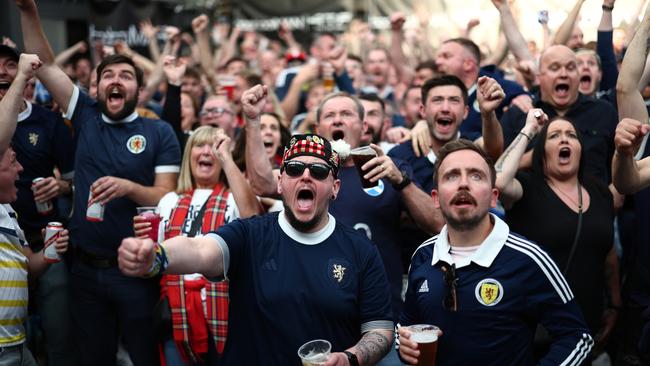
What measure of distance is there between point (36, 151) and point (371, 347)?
352 cm

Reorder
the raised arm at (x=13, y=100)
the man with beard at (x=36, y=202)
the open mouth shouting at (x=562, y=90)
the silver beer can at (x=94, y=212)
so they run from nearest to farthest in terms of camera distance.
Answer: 1. the raised arm at (x=13, y=100)
2. the silver beer can at (x=94, y=212)
3. the man with beard at (x=36, y=202)
4. the open mouth shouting at (x=562, y=90)

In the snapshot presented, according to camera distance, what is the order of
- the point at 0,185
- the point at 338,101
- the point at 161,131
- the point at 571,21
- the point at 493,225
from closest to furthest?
1. the point at 493,225
2. the point at 0,185
3. the point at 338,101
4. the point at 161,131
5. the point at 571,21

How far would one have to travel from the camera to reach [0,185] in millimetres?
4969

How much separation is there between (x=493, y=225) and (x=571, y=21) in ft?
12.6

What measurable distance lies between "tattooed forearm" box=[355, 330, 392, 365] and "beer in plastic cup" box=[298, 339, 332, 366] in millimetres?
193

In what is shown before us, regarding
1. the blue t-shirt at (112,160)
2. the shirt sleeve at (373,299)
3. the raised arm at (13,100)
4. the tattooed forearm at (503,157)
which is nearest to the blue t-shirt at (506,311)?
the shirt sleeve at (373,299)

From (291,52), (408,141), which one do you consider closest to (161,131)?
(408,141)

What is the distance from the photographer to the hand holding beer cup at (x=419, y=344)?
3.61 meters

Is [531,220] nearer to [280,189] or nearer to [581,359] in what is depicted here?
[581,359]

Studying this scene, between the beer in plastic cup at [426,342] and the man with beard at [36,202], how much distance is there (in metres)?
3.23

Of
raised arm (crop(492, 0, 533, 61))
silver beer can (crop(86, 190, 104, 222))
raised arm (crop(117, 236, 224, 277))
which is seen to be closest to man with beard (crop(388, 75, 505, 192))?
raised arm (crop(492, 0, 533, 61))

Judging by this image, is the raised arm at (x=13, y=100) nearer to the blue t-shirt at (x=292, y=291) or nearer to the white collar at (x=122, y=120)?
the white collar at (x=122, y=120)

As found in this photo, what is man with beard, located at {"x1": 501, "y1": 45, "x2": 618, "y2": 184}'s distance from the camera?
5.99m

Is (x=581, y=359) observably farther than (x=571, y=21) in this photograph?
No
